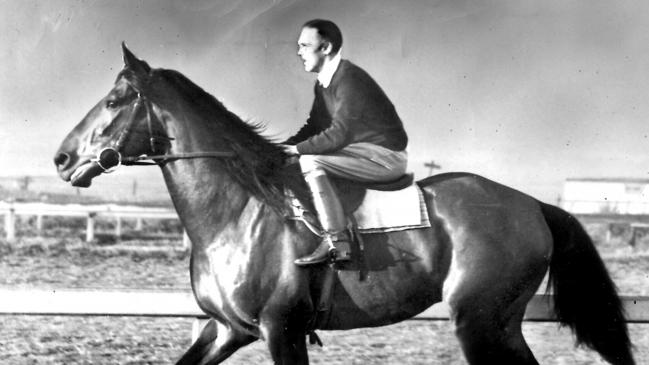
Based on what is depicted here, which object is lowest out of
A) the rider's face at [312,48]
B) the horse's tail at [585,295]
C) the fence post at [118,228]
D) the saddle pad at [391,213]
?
the fence post at [118,228]

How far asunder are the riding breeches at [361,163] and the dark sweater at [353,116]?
0.04m

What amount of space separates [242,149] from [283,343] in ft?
3.01

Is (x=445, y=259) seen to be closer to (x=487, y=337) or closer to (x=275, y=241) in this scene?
(x=487, y=337)

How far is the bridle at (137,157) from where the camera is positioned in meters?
3.50

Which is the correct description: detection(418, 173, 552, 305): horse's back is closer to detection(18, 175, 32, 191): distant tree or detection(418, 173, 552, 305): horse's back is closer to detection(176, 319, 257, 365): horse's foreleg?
detection(176, 319, 257, 365): horse's foreleg

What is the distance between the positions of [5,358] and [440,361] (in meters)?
2.77

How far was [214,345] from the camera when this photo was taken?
384 centimetres

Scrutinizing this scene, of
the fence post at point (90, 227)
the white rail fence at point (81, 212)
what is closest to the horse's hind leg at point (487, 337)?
the white rail fence at point (81, 212)

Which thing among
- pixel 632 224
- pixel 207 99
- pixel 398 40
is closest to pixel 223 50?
pixel 398 40

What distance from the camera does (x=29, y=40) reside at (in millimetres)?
5227

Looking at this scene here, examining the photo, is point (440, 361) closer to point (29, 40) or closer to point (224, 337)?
point (224, 337)

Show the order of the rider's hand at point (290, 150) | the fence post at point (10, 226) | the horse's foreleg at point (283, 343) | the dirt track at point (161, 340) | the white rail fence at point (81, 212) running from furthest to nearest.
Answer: the fence post at point (10, 226)
the white rail fence at point (81, 212)
the dirt track at point (161, 340)
the rider's hand at point (290, 150)
the horse's foreleg at point (283, 343)

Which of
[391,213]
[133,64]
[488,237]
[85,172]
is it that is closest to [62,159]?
[85,172]

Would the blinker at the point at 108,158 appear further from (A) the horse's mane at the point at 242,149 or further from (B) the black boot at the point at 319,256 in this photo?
(B) the black boot at the point at 319,256
